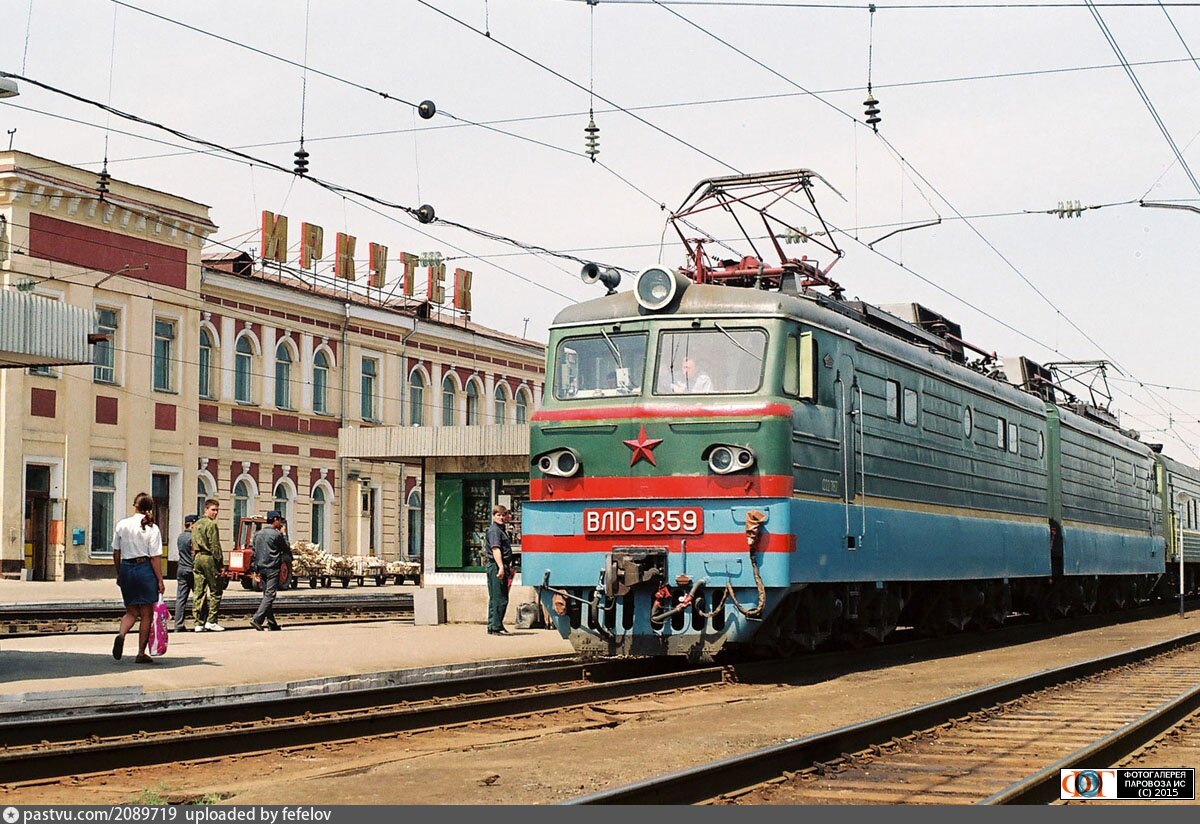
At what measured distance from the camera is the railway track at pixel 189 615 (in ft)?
74.2

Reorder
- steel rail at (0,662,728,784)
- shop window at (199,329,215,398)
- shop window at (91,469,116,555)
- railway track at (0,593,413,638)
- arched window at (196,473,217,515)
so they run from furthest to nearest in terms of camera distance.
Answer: shop window at (199,329,215,398) < arched window at (196,473,217,515) < shop window at (91,469,116,555) < railway track at (0,593,413,638) < steel rail at (0,662,728,784)

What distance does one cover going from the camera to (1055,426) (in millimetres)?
25047

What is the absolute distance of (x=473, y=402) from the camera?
60.0 metres

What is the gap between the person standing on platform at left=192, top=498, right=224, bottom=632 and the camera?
20141mm

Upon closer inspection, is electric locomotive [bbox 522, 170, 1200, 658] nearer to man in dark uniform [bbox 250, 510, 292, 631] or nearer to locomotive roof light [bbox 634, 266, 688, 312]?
locomotive roof light [bbox 634, 266, 688, 312]

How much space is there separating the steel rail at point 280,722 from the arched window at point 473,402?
149 feet

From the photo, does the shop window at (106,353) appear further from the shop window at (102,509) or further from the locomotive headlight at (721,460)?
the locomotive headlight at (721,460)

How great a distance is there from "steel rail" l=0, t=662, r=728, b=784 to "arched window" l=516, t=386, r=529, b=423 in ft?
161

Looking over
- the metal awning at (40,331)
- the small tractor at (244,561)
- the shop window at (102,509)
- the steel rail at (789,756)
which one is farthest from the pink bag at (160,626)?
the shop window at (102,509)

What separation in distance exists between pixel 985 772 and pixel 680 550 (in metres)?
5.25

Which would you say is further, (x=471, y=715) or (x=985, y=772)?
(x=471, y=715)

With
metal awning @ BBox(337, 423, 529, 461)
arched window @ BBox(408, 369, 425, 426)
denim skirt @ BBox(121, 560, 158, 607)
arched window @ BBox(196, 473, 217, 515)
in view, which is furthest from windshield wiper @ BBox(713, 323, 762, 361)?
arched window @ BBox(408, 369, 425, 426)

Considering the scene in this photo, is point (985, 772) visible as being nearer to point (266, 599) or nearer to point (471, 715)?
point (471, 715)
